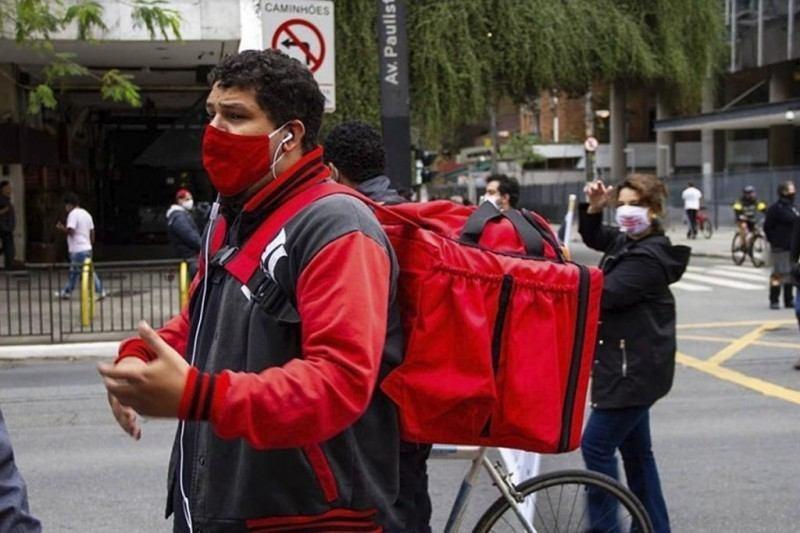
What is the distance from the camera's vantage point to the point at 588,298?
299 cm

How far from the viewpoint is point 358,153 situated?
4.46 m

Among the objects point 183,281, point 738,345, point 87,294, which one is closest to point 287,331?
point 738,345

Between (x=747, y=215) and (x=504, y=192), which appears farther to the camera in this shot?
(x=747, y=215)

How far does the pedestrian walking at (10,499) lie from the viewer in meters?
2.29

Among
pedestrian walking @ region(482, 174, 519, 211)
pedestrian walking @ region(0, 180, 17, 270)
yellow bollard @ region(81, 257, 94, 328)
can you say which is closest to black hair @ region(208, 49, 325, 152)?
pedestrian walking @ region(482, 174, 519, 211)

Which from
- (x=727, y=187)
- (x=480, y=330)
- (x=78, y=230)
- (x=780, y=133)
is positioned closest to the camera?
(x=480, y=330)

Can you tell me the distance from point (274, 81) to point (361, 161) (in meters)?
2.03

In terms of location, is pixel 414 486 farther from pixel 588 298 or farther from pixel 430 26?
pixel 430 26

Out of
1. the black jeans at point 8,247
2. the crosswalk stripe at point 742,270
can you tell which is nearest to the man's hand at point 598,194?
the black jeans at point 8,247

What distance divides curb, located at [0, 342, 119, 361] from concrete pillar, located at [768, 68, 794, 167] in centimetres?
3903

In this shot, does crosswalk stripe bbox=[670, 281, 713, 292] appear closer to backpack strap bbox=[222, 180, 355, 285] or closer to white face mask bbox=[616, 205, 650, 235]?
white face mask bbox=[616, 205, 650, 235]

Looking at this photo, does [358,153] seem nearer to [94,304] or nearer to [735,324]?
[94,304]

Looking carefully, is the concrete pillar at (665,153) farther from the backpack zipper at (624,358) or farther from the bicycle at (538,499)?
the bicycle at (538,499)

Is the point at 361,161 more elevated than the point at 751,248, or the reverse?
the point at 361,161
